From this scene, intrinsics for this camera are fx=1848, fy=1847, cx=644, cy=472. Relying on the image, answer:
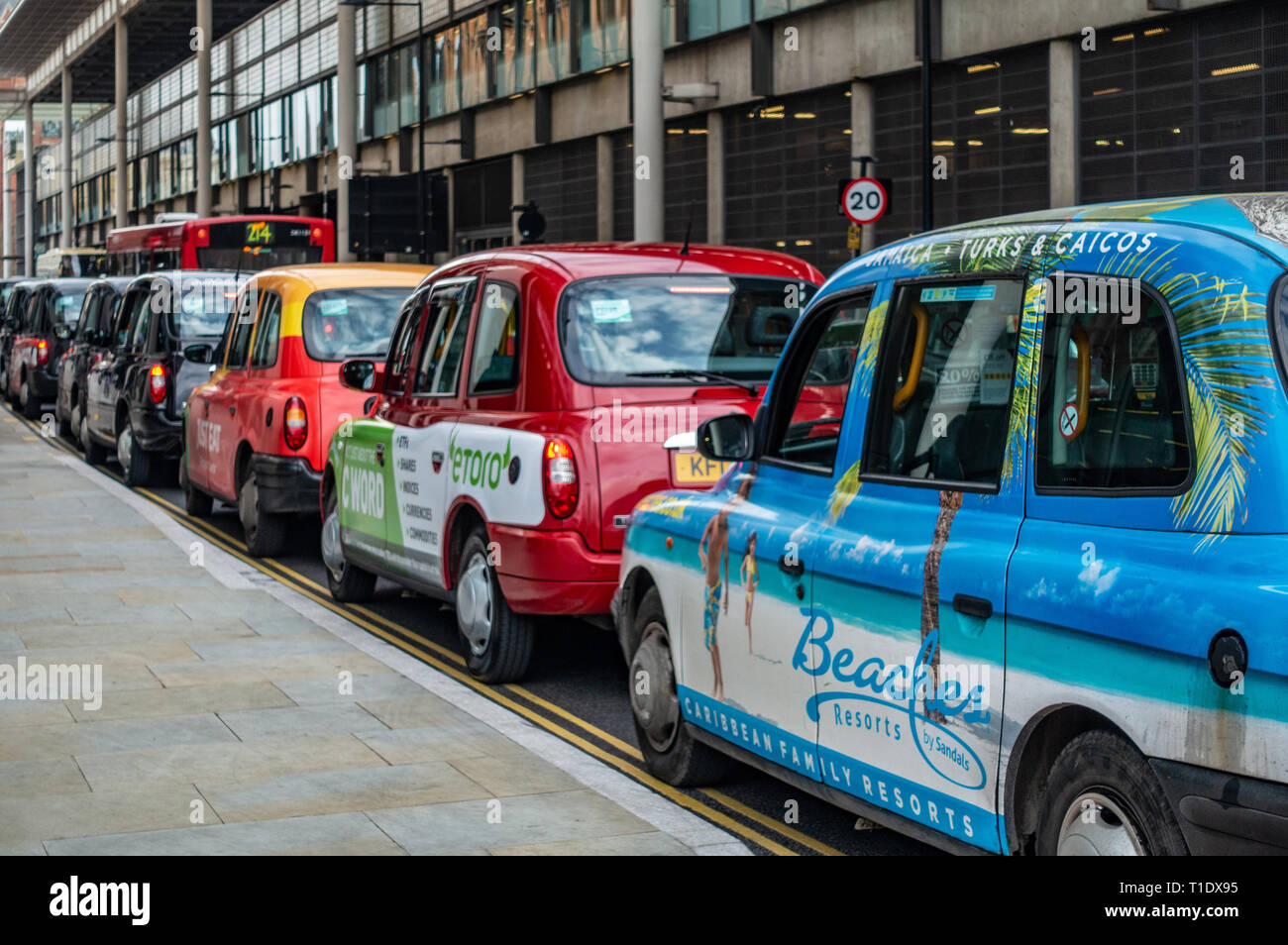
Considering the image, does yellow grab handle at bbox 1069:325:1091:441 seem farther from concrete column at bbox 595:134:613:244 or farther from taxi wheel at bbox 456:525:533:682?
concrete column at bbox 595:134:613:244

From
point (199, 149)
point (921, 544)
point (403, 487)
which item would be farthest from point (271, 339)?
point (199, 149)

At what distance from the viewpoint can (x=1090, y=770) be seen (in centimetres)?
395

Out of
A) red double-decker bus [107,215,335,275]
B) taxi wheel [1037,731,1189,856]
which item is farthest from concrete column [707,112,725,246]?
taxi wheel [1037,731,1189,856]

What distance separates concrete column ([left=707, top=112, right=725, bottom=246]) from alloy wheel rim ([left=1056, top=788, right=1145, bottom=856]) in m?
28.6

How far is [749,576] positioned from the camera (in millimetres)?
5496

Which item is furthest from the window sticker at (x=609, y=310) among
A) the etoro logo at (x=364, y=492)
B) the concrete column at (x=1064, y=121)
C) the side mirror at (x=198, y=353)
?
the concrete column at (x=1064, y=121)

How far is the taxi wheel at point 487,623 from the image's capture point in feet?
27.0

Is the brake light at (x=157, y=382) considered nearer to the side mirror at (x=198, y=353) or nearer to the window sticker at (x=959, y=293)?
the side mirror at (x=198, y=353)

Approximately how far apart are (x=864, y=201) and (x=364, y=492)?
15.4m

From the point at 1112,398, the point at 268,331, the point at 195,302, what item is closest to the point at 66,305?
the point at 195,302

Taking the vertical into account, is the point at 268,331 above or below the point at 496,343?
above

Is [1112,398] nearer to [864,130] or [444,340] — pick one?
[444,340]

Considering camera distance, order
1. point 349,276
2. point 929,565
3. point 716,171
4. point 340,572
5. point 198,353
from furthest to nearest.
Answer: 1. point 716,171
2. point 198,353
3. point 349,276
4. point 340,572
5. point 929,565
